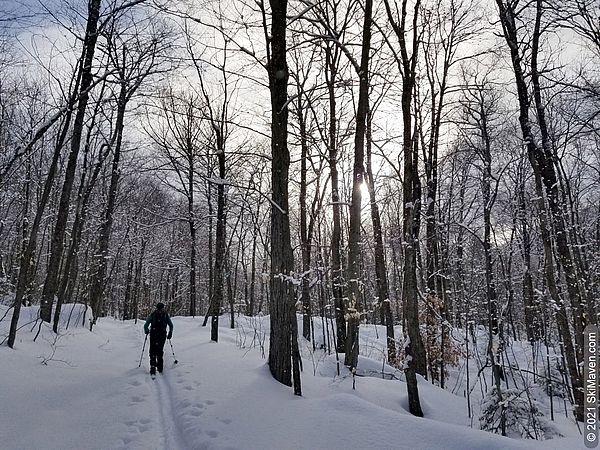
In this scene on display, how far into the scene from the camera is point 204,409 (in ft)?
19.5

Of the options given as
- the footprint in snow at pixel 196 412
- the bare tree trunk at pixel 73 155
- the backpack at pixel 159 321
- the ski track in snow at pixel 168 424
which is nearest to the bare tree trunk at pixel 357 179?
the footprint in snow at pixel 196 412

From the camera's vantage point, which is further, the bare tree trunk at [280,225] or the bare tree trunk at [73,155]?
the bare tree trunk at [73,155]

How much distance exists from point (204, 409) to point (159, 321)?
4199mm

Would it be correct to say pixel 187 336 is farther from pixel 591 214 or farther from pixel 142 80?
pixel 591 214

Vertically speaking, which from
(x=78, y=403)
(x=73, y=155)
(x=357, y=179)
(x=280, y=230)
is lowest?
(x=78, y=403)

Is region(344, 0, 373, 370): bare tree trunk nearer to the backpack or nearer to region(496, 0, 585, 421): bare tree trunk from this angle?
region(496, 0, 585, 421): bare tree trunk

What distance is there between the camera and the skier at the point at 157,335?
888 centimetres

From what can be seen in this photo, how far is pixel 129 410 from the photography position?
604 cm

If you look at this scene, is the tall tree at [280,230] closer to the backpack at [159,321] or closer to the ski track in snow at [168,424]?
the ski track in snow at [168,424]

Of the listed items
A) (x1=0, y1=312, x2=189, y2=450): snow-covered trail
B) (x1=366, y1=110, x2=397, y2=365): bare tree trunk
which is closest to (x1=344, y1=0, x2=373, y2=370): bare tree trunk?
(x1=366, y1=110, x2=397, y2=365): bare tree trunk

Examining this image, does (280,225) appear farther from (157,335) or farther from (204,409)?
(157,335)

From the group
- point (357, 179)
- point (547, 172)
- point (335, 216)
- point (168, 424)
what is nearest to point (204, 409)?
point (168, 424)

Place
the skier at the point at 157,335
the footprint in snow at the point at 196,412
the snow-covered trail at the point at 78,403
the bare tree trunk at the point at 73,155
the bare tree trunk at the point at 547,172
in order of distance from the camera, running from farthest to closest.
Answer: the bare tree trunk at the point at 73,155 < the skier at the point at 157,335 < the bare tree trunk at the point at 547,172 < the footprint in snow at the point at 196,412 < the snow-covered trail at the point at 78,403

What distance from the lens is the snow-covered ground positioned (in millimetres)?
4559
